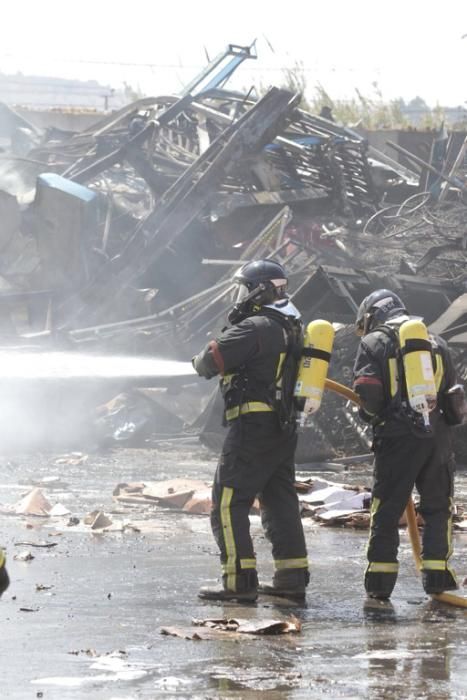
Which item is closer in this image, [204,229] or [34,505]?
[34,505]

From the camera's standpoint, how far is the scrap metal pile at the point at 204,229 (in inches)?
566

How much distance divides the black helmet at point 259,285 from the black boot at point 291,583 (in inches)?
51.2

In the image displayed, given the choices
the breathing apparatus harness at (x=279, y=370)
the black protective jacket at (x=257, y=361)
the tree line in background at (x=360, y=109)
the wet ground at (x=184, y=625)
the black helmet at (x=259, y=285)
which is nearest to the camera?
the wet ground at (x=184, y=625)

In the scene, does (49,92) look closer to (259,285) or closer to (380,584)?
(259,285)

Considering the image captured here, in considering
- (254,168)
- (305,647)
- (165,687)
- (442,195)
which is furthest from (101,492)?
(442,195)

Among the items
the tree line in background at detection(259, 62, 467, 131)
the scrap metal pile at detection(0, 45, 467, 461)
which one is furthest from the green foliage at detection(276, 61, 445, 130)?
the scrap metal pile at detection(0, 45, 467, 461)

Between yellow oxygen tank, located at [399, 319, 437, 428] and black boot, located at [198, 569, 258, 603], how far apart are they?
114 centimetres

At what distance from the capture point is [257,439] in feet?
21.1

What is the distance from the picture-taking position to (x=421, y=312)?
1367 cm

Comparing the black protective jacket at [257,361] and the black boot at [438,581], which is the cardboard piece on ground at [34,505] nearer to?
the black protective jacket at [257,361]

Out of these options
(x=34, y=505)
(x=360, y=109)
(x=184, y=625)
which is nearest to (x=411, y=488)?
(x=184, y=625)

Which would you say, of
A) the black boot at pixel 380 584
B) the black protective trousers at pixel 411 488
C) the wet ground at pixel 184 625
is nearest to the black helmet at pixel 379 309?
the black protective trousers at pixel 411 488

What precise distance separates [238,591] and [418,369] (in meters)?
1.37

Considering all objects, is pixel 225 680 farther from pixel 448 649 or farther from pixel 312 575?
pixel 312 575
